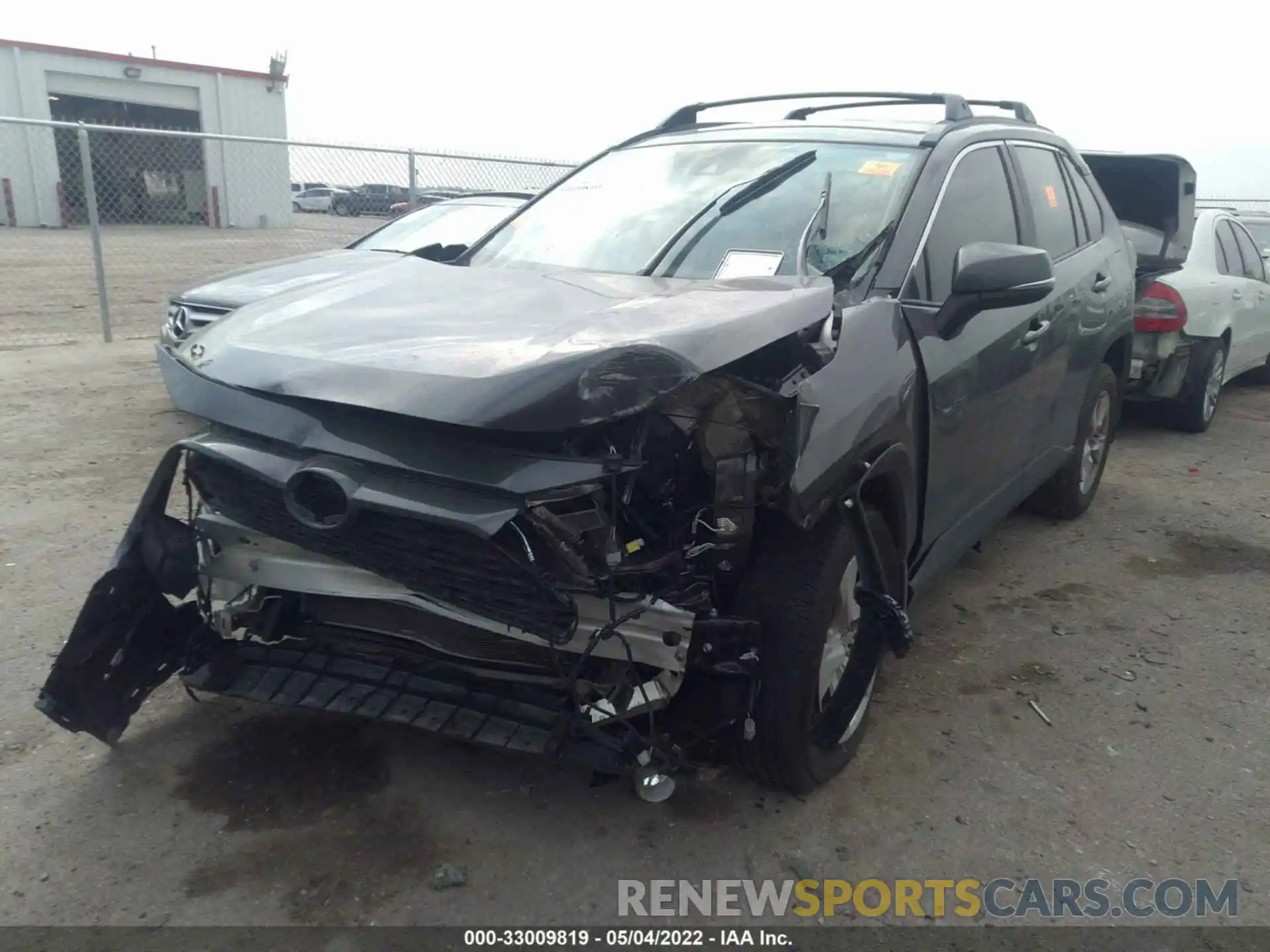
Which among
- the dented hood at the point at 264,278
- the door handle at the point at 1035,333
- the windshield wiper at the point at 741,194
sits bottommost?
the dented hood at the point at 264,278

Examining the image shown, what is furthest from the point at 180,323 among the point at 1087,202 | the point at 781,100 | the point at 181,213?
the point at 181,213

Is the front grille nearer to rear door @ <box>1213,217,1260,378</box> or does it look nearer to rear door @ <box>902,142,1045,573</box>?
rear door @ <box>902,142,1045,573</box>

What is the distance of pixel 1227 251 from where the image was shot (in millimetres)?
8047

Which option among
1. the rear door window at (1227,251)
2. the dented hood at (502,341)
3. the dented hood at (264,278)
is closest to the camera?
the dented hood at (502,341)

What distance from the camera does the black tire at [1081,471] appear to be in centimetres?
493

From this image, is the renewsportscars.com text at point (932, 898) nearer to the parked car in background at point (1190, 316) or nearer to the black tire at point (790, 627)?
the black tire at point (790, 627)

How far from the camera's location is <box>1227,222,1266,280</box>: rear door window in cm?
834

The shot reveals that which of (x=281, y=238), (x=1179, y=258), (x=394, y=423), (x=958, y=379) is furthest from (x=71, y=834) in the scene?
(x=281, y=238)

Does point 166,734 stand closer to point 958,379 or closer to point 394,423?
point 394,423

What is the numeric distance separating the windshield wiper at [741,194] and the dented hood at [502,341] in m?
0.23

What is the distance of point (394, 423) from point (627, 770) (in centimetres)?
104

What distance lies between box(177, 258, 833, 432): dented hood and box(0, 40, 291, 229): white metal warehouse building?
8506mm

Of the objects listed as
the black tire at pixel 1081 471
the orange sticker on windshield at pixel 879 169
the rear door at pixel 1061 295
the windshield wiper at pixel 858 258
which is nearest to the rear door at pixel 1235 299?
the black tire at pixel 1081 471

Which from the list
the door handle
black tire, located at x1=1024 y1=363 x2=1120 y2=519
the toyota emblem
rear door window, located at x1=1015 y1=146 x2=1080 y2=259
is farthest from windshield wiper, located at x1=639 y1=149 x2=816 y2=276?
the toyota emblem
